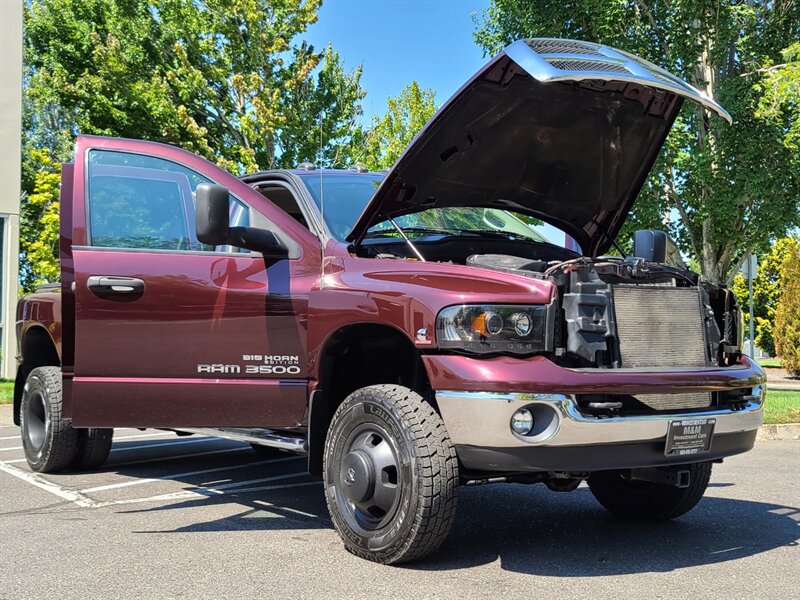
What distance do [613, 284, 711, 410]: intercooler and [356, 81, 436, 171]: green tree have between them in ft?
51.5

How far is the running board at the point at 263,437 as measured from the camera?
4719mm

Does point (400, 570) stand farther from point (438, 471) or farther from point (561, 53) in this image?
point (561, 53)

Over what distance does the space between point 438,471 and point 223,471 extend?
3.62 metres

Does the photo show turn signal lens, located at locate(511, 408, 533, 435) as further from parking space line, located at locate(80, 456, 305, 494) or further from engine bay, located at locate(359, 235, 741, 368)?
parking space line, located at locate(80, 456, 305, 494)

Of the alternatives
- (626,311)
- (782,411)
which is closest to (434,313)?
(626,311)

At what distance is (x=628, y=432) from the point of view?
385 centimetres

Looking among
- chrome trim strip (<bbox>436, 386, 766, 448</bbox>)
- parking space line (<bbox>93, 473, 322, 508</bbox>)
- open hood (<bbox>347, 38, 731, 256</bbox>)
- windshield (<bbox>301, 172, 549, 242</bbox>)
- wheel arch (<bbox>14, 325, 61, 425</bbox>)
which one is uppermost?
open hood (<bbox>347, 38, 731, 256</bbox>)

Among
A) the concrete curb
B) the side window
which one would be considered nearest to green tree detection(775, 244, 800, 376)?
the concrete curb

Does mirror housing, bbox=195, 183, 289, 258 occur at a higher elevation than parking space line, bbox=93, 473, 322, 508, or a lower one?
higher

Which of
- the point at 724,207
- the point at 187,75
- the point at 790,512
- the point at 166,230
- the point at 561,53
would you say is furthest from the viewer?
the point at 187,75

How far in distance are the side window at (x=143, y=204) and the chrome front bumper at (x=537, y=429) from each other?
1.86 meters

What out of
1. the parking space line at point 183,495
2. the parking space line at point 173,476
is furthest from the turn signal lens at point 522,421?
the parking space line at point 173,476

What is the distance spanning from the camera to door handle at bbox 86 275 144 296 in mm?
4938

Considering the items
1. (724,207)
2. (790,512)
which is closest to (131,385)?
(790,512)
